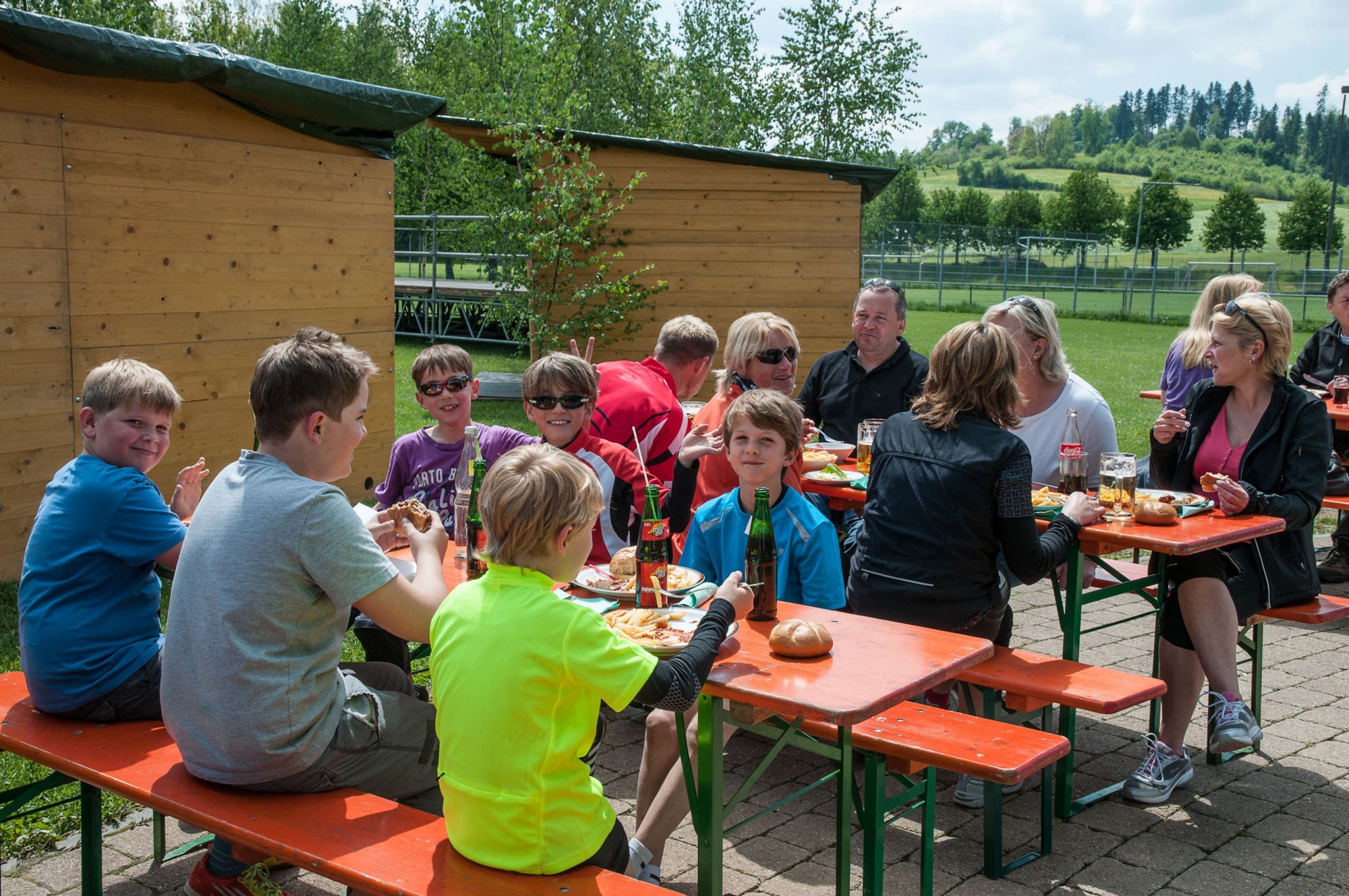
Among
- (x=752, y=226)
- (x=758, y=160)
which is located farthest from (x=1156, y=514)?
(x=752, y=226)

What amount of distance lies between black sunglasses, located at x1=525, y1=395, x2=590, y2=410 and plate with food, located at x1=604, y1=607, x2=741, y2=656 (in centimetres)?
133

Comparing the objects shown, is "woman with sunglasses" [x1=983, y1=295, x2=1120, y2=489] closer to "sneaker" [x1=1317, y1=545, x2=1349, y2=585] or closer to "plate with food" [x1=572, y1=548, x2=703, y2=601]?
"plate with food" [x1=572, y1=548, x2=703, y2=601]

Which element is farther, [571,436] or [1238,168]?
[1238,168]

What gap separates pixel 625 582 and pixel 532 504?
98cm

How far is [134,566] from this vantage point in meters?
3.23

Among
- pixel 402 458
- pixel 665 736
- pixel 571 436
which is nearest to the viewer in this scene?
pixel 665 736

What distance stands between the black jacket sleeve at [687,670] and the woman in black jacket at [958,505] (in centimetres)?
123

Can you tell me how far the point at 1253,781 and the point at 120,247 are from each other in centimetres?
680

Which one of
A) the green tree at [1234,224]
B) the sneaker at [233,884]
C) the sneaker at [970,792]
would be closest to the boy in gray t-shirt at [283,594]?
the sneaker at [233,884]

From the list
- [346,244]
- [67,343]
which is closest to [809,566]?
[67,343]

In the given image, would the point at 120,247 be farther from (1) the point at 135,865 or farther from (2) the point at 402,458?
(1) the point at 135,865

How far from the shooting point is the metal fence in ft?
140

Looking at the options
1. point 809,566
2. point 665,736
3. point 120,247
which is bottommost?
point 665,736

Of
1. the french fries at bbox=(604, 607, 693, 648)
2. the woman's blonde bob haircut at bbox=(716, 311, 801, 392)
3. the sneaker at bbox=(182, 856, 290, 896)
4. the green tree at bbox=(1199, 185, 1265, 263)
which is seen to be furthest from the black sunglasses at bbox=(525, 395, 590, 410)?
the green tree at bbox=(1199, 185, 1265, 263)
